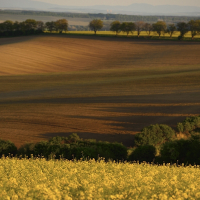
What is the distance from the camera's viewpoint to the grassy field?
25.5 meters

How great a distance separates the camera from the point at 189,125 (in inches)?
945

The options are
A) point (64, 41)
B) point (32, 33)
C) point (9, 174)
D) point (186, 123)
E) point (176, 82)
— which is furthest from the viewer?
point (32, 33)

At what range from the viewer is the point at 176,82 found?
41438 millimetres

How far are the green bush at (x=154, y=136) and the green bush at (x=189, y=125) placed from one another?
125 centimetres

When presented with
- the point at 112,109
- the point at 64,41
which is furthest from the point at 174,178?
the point at 64,41

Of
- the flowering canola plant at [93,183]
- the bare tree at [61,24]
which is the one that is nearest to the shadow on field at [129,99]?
the flowering canola plant at [93,183]

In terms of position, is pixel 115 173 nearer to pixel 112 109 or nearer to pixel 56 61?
pixel 112 109

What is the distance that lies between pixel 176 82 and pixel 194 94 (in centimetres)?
668

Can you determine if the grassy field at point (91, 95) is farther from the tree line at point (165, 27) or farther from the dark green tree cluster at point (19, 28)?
the dark green tree cluster at point (19, 28)

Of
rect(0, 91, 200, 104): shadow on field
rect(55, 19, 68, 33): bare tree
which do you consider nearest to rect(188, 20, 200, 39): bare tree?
rect(55, 19, 68, 33): bare tree

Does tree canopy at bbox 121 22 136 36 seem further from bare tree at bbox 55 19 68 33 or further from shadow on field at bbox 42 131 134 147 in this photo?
shadow on field at bbox 42 131 134 147

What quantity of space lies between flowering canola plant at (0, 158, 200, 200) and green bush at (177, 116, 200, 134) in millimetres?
13284

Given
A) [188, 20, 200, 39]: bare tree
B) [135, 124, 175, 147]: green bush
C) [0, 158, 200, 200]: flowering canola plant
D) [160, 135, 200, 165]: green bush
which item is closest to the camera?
[0, 158, 200, 200]: flowering canola plant

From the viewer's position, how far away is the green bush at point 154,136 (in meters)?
21.4
